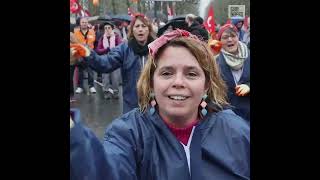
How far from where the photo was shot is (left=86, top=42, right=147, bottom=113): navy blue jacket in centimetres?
323

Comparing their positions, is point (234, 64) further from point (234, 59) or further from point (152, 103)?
point (152, 103)

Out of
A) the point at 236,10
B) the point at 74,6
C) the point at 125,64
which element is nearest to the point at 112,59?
the point at 125,64

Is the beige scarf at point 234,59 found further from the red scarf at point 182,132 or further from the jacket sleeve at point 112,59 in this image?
the red scarf at point 182,132

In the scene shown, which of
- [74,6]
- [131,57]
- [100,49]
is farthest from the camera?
[100,49]

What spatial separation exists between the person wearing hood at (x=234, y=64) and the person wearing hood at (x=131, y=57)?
1.44 feet

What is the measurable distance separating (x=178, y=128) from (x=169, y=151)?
10cm

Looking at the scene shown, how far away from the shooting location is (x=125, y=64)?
340 cm
